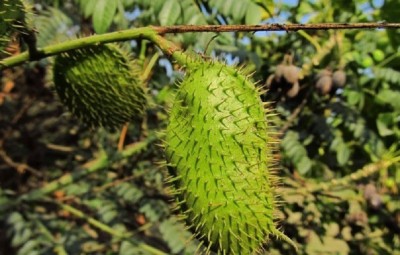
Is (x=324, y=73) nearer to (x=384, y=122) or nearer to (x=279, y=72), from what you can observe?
(x=279, y=72)

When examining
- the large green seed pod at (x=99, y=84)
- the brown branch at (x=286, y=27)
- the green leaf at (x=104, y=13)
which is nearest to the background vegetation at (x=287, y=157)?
the green leaf at (x=104, y=13)

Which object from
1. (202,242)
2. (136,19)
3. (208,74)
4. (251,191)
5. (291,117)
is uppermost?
(136,19)

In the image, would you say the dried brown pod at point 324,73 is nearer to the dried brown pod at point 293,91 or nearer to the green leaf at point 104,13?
the dried brown pod at point 293,91

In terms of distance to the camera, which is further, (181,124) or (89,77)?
(89,77)

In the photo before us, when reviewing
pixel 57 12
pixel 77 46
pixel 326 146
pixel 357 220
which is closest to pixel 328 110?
pixel 326 146

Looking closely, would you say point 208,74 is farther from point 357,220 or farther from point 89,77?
point 357,220

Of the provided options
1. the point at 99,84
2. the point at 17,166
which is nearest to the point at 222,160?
the point at 99,84

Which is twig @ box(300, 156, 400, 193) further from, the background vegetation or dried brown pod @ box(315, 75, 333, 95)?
dried brown pod @ box(315, 75, 333, 95)

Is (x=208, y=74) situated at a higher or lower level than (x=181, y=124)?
higher
